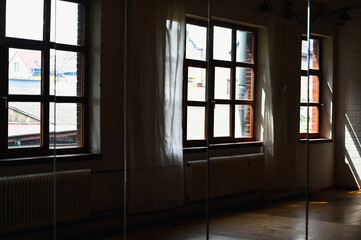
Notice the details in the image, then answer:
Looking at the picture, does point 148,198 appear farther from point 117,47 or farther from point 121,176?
point 117,47

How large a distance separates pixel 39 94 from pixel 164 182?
1.14m

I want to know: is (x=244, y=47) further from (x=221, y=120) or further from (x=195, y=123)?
(x=195, y=123)

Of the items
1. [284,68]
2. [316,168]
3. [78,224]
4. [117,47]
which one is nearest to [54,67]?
[117,47]

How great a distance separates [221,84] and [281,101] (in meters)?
0.43

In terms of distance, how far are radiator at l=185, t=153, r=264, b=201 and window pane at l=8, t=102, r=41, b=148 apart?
1.16m

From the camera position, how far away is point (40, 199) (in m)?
3.62

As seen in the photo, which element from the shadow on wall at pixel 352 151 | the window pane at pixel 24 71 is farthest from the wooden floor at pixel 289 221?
the window pane at pixel 24 71

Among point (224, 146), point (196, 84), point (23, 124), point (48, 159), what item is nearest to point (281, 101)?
point (224, 146)

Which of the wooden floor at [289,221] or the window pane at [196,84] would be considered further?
the window pane at [196,84]

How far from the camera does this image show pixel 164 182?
12.2 feet

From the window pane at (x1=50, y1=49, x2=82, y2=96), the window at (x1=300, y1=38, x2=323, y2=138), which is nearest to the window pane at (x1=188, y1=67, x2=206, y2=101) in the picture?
the window at (x1=300, y1=38, x2=323, y2=138)

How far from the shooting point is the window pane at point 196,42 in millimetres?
3590

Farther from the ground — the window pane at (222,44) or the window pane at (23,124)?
the window pane at (222,44)

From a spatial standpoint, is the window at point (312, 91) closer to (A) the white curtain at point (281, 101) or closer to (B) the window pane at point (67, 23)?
(A) the white curtain at point (281, 101)
